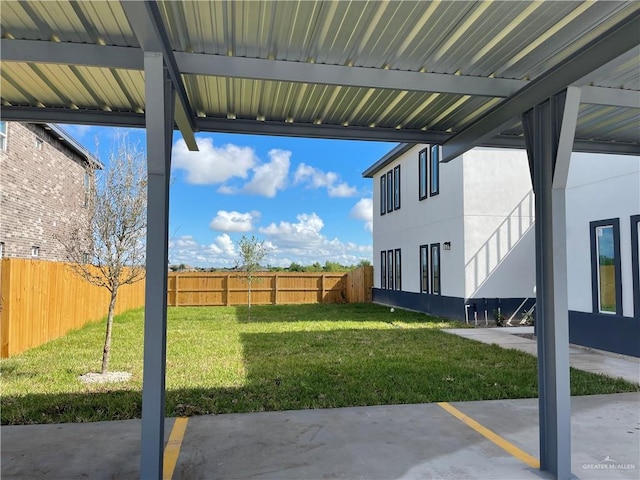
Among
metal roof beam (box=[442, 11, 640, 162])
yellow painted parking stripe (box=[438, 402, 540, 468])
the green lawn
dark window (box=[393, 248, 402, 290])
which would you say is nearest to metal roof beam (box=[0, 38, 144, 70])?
metal roof beam (box=[442, 11, 640, 162])

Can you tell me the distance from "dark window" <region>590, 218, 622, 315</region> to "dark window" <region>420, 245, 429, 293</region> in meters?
7.42

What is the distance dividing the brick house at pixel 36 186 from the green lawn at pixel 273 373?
3386 millimetres

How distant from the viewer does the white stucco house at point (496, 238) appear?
388 inches

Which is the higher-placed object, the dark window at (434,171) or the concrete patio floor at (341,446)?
the dark window at (434,171)

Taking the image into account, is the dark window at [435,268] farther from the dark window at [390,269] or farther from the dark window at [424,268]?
the dark window at [390,269]

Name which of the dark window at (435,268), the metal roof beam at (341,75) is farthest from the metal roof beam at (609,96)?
the dark window at (435,268)

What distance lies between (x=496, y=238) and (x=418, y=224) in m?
3.85

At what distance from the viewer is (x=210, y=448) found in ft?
15.8

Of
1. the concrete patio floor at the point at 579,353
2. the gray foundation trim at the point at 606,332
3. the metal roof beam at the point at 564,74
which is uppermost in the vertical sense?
the metal roof beam at the point at 564,74

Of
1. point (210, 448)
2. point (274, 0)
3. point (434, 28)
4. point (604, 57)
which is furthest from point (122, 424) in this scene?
point (604, 57)

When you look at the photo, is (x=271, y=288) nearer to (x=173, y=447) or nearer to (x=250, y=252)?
(x=250, y=252)

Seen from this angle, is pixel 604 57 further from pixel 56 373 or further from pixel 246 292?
pixel 246 292

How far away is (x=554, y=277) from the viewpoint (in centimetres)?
430

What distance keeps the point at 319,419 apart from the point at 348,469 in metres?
1.39
